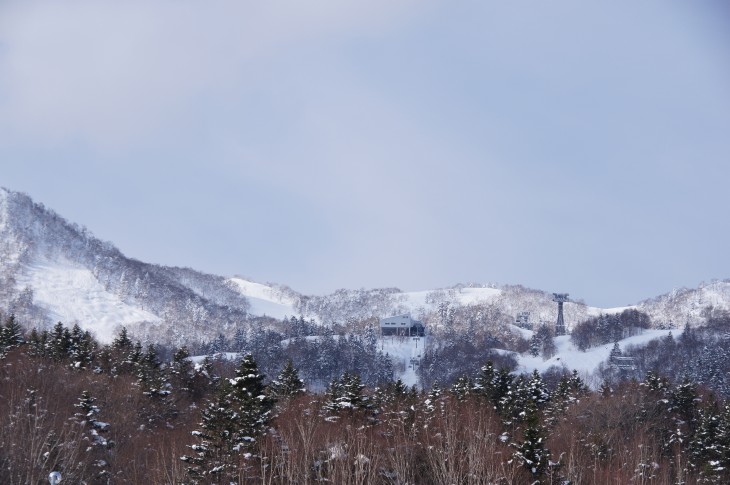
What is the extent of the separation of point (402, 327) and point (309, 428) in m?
160

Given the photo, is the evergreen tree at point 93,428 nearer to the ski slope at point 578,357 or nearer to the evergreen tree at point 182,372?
the evergreen tree at point 182,372

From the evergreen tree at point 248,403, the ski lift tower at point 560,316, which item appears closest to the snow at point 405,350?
the ski lift tower at point 560,316

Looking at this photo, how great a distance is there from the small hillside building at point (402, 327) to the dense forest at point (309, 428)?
117 m

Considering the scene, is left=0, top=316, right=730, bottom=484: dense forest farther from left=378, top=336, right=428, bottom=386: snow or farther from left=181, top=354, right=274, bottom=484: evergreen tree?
left=378, top=336, right=428, bottom=386: snow

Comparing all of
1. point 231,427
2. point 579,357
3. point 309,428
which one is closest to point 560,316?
point 579,357

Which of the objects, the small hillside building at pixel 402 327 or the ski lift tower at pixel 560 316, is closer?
the small hillside building at pixel 402 327

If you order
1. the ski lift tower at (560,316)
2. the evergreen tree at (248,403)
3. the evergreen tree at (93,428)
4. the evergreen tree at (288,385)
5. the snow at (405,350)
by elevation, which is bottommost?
the snow at (405,350)

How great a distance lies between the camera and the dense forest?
59.1ft

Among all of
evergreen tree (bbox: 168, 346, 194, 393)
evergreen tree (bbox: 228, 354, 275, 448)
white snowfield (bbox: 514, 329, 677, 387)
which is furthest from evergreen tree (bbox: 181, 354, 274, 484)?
white snowfield (bbox: 514, 329, 677, 387)

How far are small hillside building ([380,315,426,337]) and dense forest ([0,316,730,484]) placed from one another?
11715 cm

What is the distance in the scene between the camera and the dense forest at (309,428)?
18.0 metres

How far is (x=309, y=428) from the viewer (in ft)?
59.0

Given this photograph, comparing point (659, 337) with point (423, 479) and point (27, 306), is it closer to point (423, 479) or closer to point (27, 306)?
point (423, 479)

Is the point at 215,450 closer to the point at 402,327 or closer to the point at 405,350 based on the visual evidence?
the point at 405,350
